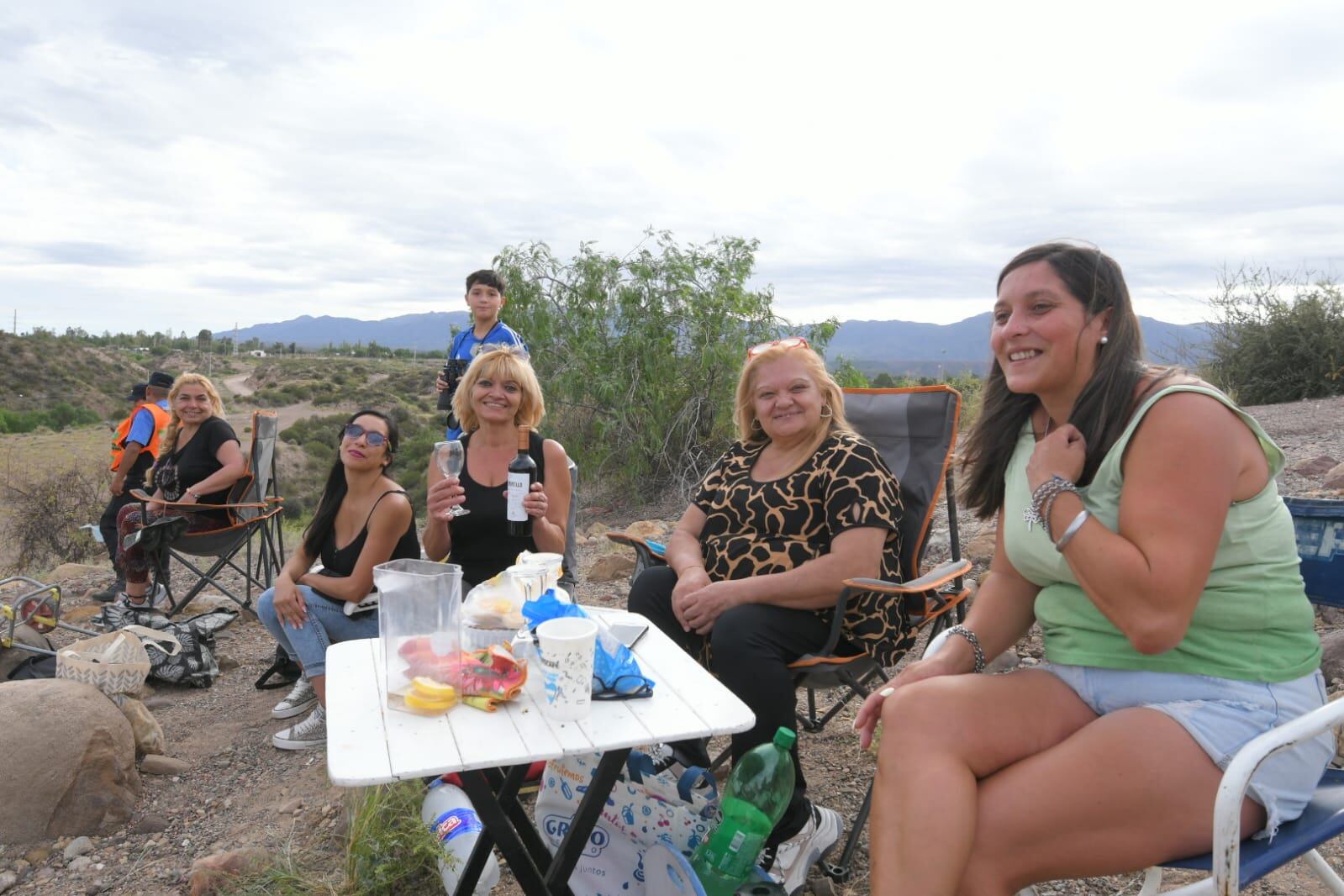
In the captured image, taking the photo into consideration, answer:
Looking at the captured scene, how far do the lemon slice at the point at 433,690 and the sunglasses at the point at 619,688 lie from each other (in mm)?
251

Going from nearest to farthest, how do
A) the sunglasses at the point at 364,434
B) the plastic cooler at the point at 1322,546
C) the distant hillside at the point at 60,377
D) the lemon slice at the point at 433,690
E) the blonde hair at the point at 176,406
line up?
the lemon slice at the point at 433,690, the plastic cooler at the point at 1322,546, the sunglasses at the point at 364,434, the blonde hair at the point at 176,406, the distant hillside at the point at 60,377

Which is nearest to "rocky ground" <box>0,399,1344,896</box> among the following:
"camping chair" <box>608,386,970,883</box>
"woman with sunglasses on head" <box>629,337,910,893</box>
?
"camping chair" <box>608,386,970,883</box>

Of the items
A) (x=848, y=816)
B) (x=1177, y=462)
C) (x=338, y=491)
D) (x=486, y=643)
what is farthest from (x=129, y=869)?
(x=1177, y=462)

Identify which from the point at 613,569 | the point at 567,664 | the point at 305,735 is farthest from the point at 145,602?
→ the point at 567,664

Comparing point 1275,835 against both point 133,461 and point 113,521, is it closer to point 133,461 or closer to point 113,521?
point 113,521

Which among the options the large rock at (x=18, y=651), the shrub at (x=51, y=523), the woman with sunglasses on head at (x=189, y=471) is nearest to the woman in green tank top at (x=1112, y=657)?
the large rock at (x=18, y=651)

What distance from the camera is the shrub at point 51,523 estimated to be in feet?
28.7

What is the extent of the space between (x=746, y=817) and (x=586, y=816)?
13.6 inches

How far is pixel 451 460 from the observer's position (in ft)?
9.48

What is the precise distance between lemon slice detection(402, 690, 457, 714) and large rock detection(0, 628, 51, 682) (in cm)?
267

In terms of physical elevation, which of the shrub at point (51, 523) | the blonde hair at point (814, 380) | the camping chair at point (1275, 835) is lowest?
the shrub at point (51, 523)

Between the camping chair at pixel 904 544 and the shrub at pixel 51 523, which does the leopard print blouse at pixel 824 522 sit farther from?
the shrub at pixel 51 523

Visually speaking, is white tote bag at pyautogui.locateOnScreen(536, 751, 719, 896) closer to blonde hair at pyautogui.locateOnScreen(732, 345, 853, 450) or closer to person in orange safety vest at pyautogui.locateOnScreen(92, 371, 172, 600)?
blonde hair at pyautogui.locateOnScreen(732, 345, 853, 450)

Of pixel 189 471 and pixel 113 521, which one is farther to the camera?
pixel 113 521
